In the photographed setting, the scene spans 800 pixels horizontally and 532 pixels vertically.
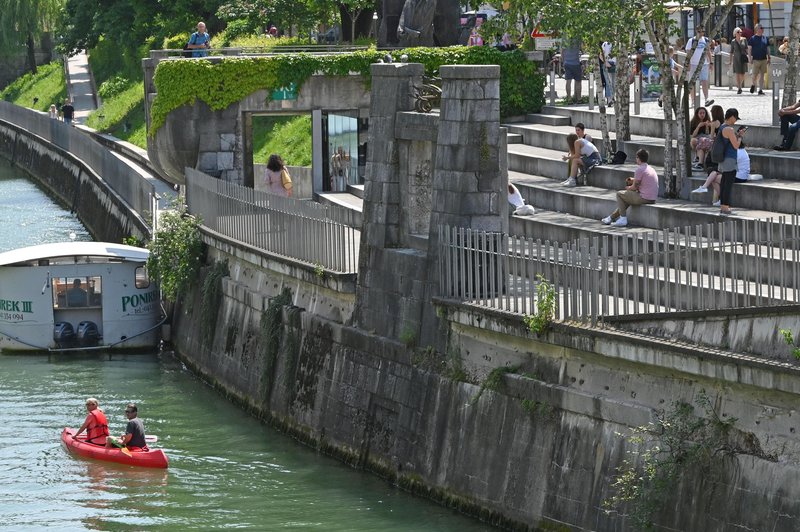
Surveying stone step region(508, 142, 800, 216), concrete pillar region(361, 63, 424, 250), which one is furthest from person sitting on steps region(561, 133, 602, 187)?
concrete pillar region(361, 63, 424, 250)

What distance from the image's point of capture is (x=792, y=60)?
3170 cm

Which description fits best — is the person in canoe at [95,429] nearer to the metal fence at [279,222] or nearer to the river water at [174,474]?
the river water at [174,474]

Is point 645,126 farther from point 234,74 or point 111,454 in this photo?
point 111,454

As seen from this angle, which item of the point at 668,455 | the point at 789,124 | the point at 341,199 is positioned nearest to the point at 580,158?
the point at 789,124

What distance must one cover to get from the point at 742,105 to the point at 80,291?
Result: 46.3 feet

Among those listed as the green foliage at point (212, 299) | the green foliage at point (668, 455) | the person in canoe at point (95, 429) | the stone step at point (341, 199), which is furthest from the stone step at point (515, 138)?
the green foliage at point (668, 455)

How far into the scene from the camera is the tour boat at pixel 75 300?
36.0 metres

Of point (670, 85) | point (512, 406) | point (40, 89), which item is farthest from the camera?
point (40, 89)

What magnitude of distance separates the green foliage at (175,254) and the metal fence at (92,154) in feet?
16.7

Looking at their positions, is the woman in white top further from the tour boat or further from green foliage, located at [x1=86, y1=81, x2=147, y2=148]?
green foliage, located at [x1=86, y1=81, x2=147, y2=148]

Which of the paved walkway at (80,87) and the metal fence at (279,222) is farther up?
the metal fence at (279,222)

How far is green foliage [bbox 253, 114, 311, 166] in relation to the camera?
49969mm

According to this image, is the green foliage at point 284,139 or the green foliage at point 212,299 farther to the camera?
the green foliage at point 284,139

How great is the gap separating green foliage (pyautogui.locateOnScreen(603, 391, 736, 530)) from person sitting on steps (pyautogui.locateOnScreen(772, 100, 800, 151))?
1171 cm
